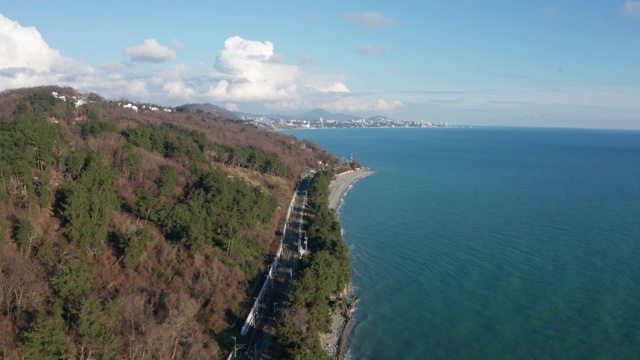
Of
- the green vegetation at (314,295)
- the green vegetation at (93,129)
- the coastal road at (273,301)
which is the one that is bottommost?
the coastal road at (273,301)

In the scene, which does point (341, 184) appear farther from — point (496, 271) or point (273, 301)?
point (273, 301)

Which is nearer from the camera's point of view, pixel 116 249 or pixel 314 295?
pixel 314 295

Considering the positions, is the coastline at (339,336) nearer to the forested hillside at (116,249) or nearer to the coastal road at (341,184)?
the forested hillside at (116,249)

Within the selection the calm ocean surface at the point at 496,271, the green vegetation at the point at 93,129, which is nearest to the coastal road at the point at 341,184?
the calm ocean surface at the point at 496,271

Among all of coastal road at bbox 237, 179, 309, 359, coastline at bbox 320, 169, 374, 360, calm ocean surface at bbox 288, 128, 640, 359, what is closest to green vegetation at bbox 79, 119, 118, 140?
coastal road at bbox 237, 179, 309, 359

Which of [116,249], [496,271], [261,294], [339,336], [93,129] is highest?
[93,129]

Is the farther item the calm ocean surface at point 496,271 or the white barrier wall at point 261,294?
the calm ocean surface at point 496,271

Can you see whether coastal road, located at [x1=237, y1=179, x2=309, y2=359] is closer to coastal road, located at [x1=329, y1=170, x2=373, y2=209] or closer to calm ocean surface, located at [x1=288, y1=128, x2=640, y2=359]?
calm ocean surface, located at [x1=288, y1=128, x2=640, y2=359]

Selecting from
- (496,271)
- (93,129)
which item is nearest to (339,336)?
(496,271)
